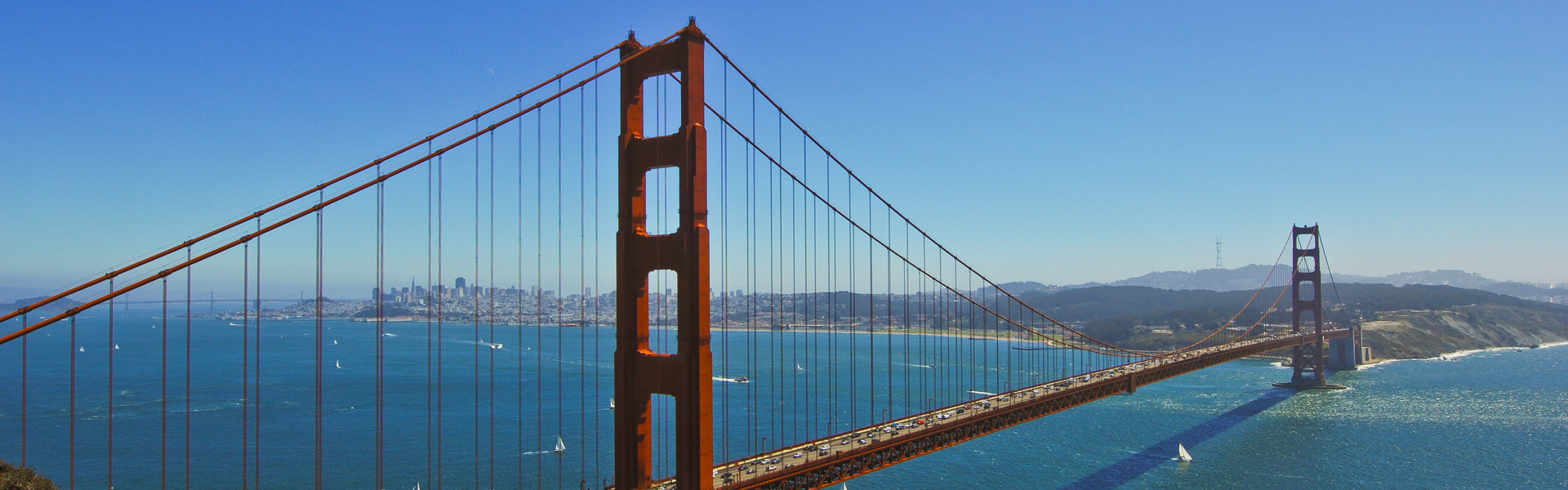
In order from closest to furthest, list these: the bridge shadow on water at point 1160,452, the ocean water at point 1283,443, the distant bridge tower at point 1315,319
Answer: the bridge shadow on water at point 1160,452 → the ocean water at point 1283,443 → the distant bridge tower at point 1315,319

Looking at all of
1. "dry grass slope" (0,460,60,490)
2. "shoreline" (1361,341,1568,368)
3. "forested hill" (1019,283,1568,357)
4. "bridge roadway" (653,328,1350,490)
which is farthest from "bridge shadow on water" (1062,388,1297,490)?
"forested hill" (1019,283,1568,357)

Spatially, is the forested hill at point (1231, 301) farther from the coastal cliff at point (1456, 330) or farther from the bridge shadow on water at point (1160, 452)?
the bridge shadow on water at point (1160, 452)

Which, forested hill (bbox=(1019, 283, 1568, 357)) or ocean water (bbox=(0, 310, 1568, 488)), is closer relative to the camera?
ocean water (bbox=(0, 310, 1568, 488))

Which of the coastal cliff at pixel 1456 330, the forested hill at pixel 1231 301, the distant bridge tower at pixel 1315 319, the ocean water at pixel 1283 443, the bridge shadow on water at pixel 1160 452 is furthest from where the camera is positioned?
the forested hill at pixel 1231 301

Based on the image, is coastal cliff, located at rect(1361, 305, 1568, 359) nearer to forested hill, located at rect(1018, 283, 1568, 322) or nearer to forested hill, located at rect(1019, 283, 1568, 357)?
forested hill, located at rect(1019, 283, 1568, 357)

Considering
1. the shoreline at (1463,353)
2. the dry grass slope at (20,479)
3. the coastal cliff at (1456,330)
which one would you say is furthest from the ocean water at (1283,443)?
the dry grass slope at (20,479)

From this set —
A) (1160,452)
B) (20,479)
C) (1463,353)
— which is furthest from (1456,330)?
(20,479)
